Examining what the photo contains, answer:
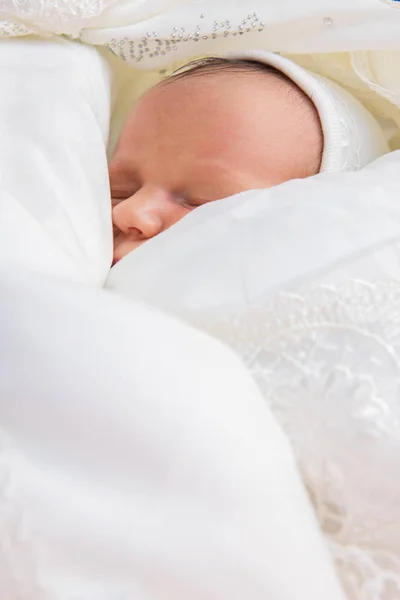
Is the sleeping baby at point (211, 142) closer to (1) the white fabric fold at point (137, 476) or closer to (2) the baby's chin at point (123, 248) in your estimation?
(2) the baby's chin at point (123, 248)

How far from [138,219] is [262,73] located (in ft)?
1.11

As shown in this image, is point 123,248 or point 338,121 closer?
point 123,248

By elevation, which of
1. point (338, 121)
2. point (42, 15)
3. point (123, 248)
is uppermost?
point (42, 15)

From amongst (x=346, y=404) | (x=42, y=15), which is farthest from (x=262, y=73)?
(x=346, y=404)

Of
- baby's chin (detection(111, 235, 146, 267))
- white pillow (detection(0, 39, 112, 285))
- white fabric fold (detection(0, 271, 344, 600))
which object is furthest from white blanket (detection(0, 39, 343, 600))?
baby's chin (detection(111, 235, 146, 267))

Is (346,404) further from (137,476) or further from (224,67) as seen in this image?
(224,67)

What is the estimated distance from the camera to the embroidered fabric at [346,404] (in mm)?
487

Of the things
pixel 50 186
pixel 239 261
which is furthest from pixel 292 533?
pixel 50 186

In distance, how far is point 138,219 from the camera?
31.9 inches

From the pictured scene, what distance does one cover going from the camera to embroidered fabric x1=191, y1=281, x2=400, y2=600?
49 centimetres

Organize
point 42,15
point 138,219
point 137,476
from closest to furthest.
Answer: point 137,476 → point 138,219 → point 42,15

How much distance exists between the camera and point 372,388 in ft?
1.65

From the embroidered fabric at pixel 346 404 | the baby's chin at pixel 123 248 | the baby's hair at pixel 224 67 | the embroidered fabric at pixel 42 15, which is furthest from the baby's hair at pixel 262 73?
the embroidered fabric at pixel 346 404

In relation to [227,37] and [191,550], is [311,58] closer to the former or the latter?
[227,37]
